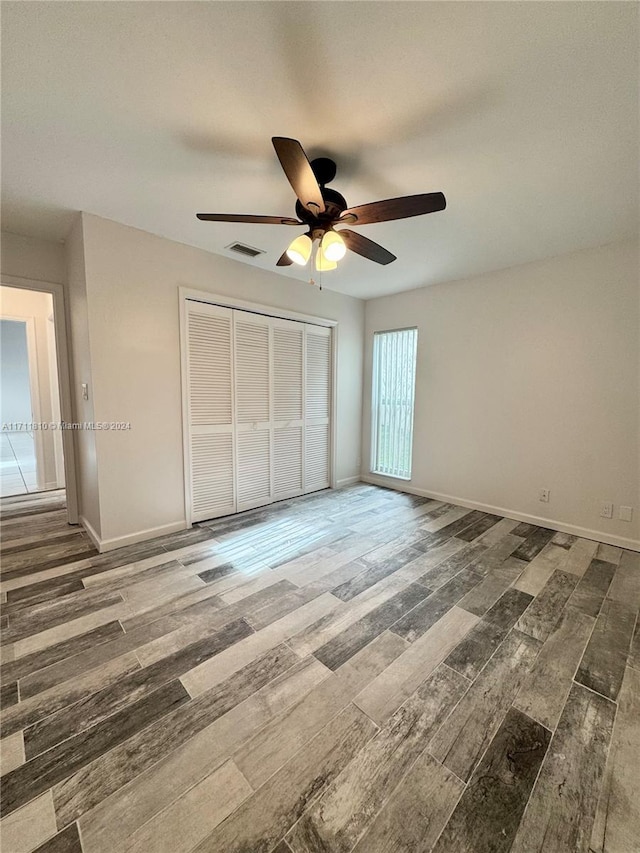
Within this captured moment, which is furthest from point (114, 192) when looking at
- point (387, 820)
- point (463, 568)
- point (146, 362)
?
point (463, 568)

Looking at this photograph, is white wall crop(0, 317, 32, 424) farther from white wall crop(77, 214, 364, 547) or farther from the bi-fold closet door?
the bi-fold closet door

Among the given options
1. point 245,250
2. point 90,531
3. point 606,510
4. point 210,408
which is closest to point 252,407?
point 210,408

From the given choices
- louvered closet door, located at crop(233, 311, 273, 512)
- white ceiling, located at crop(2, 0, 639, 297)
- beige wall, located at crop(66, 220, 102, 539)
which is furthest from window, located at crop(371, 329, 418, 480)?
beige wall, located at crop(66, 220, 102, 539)

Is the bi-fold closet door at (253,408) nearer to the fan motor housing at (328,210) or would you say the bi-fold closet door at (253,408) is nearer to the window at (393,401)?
the window at (393,401)

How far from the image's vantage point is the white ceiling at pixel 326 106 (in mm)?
1162

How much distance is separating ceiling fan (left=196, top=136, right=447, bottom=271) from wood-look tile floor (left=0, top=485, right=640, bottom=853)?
2.14 meters

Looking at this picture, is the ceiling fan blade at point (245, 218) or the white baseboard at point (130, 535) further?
the white baseboard at point (130, 535)

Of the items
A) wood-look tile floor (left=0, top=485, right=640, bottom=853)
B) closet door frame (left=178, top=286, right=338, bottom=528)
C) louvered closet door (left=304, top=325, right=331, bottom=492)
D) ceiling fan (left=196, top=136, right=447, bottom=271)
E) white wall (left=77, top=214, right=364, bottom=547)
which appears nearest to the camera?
wood-look tile floor (left=0, top=485, right=640, bottom=853)

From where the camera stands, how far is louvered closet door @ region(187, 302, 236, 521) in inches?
122

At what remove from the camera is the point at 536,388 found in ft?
10.6

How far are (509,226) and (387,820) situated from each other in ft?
11.0

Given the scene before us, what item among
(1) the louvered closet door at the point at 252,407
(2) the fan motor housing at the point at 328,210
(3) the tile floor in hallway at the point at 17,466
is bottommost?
(3) the tile floor in hallway at the point at 17,466

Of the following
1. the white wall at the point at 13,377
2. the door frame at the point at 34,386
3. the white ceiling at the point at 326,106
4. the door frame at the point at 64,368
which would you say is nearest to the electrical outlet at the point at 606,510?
the white ceiling at the point at 326,106

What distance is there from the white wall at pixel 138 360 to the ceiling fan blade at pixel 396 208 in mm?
1784
